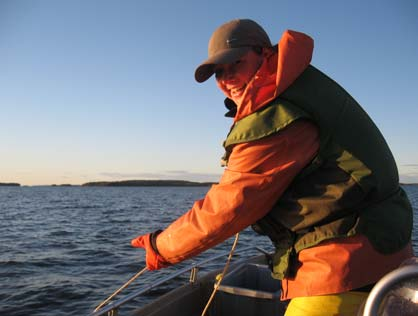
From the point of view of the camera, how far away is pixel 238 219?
6.49ft

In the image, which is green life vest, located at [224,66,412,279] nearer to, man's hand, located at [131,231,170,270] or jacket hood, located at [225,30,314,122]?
jacket hood, located at [225,30,314,122]

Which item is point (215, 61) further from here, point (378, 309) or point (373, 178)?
point (378, 309)

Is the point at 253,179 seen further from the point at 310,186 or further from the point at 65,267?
the point at 65,267

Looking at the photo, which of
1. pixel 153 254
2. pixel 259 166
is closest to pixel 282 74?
pixel 259 166

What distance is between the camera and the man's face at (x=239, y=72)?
2227 millimetres

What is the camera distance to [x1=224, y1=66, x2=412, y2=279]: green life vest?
1.95 meters

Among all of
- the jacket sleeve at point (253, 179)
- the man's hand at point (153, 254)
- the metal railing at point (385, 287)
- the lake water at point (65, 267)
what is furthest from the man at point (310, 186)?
the lake water at point (65, 267)

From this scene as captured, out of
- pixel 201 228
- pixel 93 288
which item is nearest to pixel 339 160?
pixel 201 228

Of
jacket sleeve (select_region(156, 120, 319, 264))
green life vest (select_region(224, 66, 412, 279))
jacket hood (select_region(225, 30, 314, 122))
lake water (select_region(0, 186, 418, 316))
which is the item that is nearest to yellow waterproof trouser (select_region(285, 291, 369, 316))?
green life vest (select_region(224, 66, 412, 279))

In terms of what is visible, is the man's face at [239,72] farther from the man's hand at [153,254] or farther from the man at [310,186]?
the man's hand at [153,254]

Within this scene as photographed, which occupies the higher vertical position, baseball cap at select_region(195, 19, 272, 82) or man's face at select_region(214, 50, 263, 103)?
baseball cap at select_region(195, 19, 272, 82)

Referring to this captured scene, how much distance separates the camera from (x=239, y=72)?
2.24m

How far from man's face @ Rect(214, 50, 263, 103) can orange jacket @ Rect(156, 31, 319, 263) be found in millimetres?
117

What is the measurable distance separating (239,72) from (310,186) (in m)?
0.69
